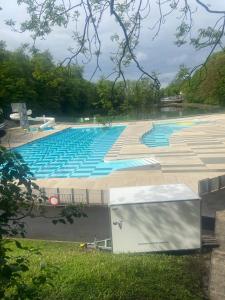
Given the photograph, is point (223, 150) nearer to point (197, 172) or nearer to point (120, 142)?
point (197, 172)

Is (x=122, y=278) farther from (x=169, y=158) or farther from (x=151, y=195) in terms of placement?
(x=169, y=158)

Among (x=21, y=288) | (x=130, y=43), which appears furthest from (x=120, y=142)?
(x=21, y=288)

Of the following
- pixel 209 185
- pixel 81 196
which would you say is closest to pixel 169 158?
pixel 209 185

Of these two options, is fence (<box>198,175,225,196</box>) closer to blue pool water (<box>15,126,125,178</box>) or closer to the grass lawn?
the grass lawn

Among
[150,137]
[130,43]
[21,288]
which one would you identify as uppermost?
[130,43]

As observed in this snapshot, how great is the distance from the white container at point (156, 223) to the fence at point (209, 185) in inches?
230

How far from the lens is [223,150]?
95.7 feet

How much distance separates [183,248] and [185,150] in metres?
20.0

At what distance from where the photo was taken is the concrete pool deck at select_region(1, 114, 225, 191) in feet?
67.3

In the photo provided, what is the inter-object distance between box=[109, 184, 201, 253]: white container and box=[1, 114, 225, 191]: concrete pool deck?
11.5 feet

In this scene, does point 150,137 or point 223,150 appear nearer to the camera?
point 223,150

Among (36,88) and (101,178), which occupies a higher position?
(36,88)

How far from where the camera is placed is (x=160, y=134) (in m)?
43.0

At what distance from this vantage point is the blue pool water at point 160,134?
35987 millimetres
